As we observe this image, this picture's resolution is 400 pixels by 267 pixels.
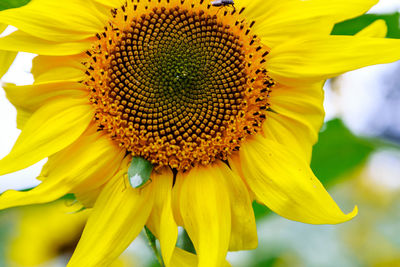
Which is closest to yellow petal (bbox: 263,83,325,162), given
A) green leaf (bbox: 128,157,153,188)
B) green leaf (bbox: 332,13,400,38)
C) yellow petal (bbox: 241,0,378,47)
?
yellow petal (bbox: 241,0,378,47)

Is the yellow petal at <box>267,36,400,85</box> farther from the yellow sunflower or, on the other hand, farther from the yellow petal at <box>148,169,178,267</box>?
the yellow petal at <box>148,169,178,267</box>

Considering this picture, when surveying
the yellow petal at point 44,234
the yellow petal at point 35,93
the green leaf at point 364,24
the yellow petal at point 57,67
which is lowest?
the yellow petal at point 44,234

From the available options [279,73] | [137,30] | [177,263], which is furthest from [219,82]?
[177,263]

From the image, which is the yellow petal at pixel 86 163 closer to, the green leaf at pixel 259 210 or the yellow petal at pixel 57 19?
the yellow petal at pixel 57 19

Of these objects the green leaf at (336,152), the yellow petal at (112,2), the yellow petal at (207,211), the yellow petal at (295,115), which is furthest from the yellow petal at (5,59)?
the green leaf at (336,152)

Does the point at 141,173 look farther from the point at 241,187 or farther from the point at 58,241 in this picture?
the point at 58,241

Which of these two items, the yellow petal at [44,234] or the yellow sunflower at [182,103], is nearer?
the yellow sunflower at [182,103]

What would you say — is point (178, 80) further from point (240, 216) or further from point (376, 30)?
point (376, 30)
